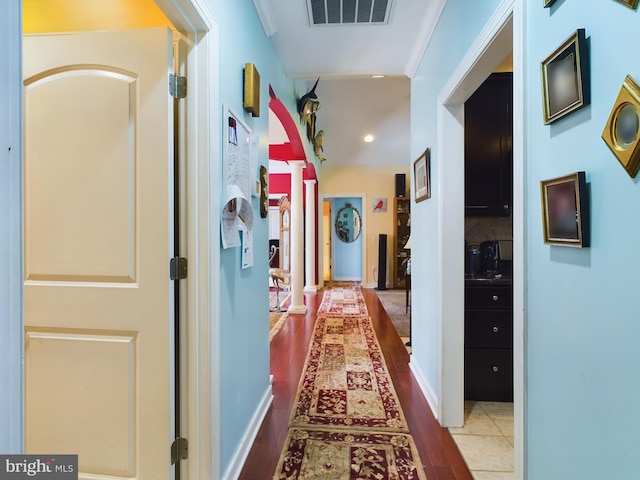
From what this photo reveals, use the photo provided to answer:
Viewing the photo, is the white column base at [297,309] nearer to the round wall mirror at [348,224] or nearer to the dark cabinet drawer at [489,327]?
the dark cabinet drawer at [489,327]

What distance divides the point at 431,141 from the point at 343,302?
12.5ft

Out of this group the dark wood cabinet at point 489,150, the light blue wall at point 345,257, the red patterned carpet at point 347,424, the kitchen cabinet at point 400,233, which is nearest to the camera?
the red patterned carpet at point 347,424

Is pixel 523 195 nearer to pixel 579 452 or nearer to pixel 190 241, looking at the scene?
pixel 579 452

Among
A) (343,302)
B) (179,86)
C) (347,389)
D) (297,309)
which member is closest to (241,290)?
(179,86)

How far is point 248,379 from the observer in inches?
66.9

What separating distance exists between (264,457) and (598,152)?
1.87 m

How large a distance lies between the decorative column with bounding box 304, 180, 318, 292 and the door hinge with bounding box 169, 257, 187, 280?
4.50 meters

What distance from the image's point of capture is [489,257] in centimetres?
241

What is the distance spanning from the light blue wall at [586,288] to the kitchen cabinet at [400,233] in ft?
19.4

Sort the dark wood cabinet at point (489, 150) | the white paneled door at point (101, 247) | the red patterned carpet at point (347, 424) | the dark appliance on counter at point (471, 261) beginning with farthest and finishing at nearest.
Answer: the dark appliance on counter at point (471, 261), the dark wood cabinet at point (489, 150), the red patterned carpet at point (347, 424), the white paneled door at point (101, 247)

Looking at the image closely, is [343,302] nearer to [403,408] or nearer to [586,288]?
[403,408]

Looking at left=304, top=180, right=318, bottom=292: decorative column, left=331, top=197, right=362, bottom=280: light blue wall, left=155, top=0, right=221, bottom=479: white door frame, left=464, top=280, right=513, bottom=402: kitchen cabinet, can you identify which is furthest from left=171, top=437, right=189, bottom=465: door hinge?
left=331, top=197, right=362, bottom=280: light blue wall

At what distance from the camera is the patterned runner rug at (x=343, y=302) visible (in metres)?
4.78

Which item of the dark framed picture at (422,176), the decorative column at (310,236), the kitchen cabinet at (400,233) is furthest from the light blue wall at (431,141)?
the kitchen cabinet at (400,233)
